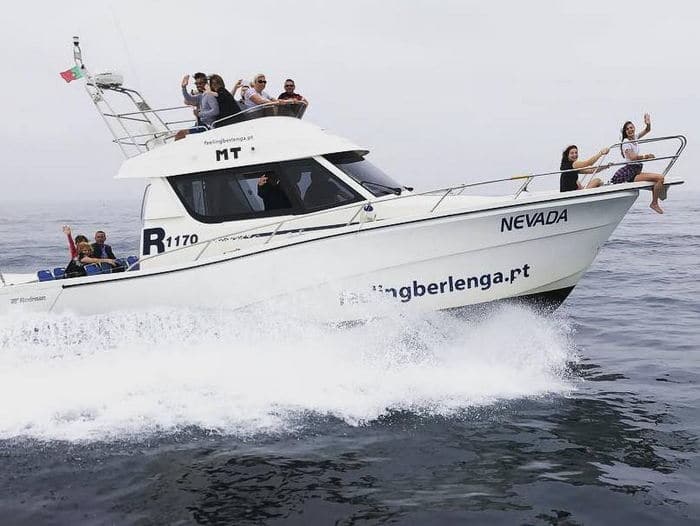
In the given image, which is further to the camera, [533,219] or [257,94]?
[257,94]

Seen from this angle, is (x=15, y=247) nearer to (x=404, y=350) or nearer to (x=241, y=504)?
(x=404, y=350)

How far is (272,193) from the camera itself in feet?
26.8

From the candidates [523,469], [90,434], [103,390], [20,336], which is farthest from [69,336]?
[523,469]

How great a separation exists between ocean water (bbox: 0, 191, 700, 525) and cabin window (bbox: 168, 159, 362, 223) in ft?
4.38

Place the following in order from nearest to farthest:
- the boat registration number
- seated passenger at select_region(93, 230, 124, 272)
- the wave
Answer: the wave < the boat registration number < seated passenger at select_region(93, 230, 124, 272)

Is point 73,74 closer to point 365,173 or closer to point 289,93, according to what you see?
point 289,93

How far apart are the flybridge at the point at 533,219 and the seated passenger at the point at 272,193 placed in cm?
264

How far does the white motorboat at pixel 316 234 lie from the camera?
23.9ft

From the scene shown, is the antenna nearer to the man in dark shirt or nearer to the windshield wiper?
the man in dark shirt

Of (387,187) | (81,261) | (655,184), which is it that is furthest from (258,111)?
(655,184)

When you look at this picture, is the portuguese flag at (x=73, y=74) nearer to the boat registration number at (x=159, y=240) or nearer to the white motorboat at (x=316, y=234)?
the white motorboat at (x=316, y=234)

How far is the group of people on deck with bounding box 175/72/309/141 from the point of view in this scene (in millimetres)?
8680

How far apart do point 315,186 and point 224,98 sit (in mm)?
1778

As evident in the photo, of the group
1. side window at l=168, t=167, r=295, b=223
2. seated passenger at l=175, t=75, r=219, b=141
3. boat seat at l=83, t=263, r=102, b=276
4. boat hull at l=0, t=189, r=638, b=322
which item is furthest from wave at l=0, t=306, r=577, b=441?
seated passenger at l=175, t=75, r=219, b=141
